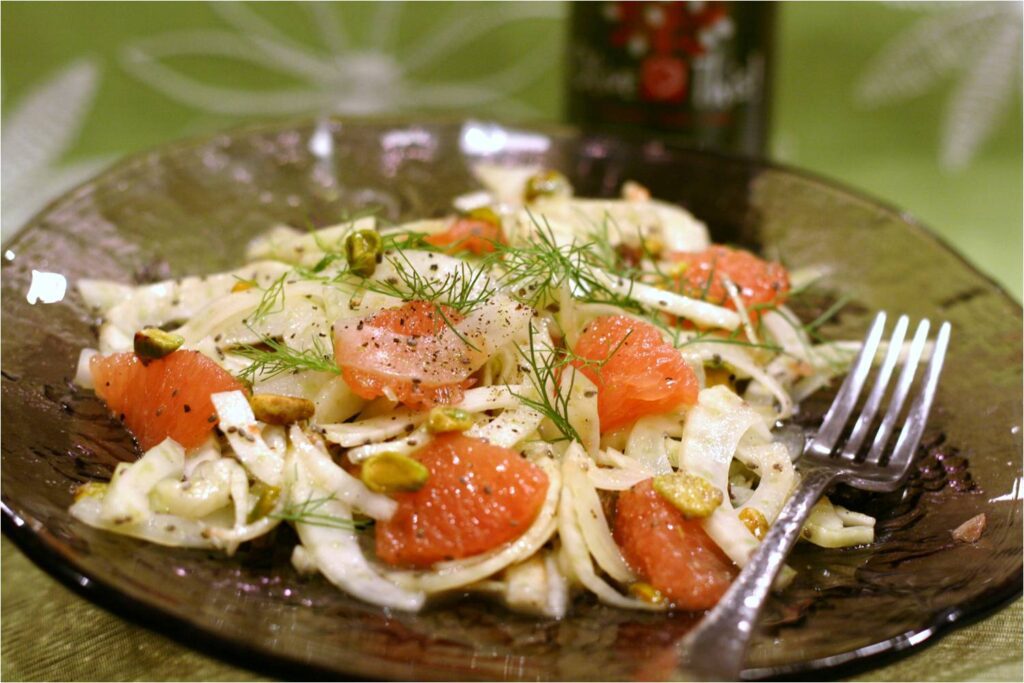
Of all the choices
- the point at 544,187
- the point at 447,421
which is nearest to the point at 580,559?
the point at 447,421

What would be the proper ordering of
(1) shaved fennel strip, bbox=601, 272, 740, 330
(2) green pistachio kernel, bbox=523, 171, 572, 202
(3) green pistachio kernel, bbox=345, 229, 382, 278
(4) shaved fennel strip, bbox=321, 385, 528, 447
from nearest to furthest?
1. (4) shaved fennel strip, bbox=321, 385, 528, 447
2. (3) green pistachio kernel, bbox=345, 229, 382, 278
3. (1) shaved fennel strip, bbox=601, 272, 740, 330
4. (2) green pistachio kernel, bbox=523, 171, 572, 202

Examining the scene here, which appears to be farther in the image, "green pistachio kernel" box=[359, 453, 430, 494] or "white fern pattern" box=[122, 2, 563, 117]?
"white fern pattern" box=[122, 2, 563, 117]

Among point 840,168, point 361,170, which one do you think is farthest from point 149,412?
point 840,168

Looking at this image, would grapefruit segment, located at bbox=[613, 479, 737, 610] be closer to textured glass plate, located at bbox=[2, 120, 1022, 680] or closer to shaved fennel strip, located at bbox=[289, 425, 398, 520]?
textured glass plate, located at bbox=[2, 120, 1022, 680]

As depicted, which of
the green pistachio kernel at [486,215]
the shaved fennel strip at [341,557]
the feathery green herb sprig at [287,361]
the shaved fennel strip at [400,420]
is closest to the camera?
the shaved fennel strip at [341,557]

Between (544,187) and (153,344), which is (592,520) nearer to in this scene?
(153,344)

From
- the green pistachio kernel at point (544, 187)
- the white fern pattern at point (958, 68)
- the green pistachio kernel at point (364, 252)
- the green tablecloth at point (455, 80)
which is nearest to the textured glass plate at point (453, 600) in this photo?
the green pistachio kernel at point (544, 187)

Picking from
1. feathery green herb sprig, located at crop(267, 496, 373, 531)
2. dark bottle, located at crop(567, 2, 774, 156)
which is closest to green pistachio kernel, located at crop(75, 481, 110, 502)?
feathery green herb sprig, located at crop(267, 496, 373, 531)

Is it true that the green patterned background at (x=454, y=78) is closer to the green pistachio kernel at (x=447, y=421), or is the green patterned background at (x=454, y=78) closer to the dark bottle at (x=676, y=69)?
the dark bottle at (x=676, y=69)
